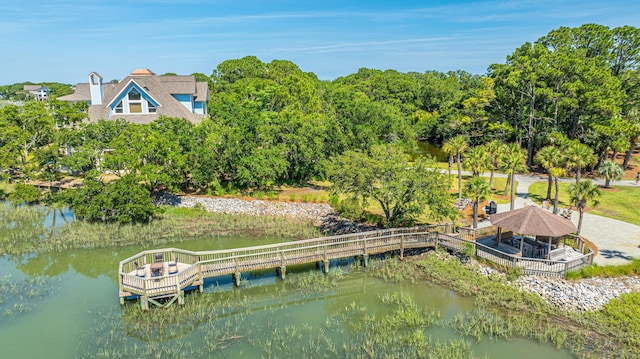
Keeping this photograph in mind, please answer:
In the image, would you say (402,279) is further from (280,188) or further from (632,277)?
(280,188)

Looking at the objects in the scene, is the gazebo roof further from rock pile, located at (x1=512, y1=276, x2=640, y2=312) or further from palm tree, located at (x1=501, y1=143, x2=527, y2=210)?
palm tree, located at (x1=501, y1=143, x2=527, y2=210)

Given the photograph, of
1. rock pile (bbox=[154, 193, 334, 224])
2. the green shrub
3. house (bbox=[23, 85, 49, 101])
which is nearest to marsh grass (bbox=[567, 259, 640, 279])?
rock pile (bbox=[154, 193, 334, 224])

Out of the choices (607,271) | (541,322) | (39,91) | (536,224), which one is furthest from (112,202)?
(39,91)

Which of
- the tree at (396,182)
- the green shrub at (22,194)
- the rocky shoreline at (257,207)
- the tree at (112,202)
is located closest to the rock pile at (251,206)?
the rocky shoreline at (257,207)

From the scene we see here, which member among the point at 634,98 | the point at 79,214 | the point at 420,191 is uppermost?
the point at 634,98

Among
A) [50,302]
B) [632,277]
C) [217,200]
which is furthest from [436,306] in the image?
[217,200]
